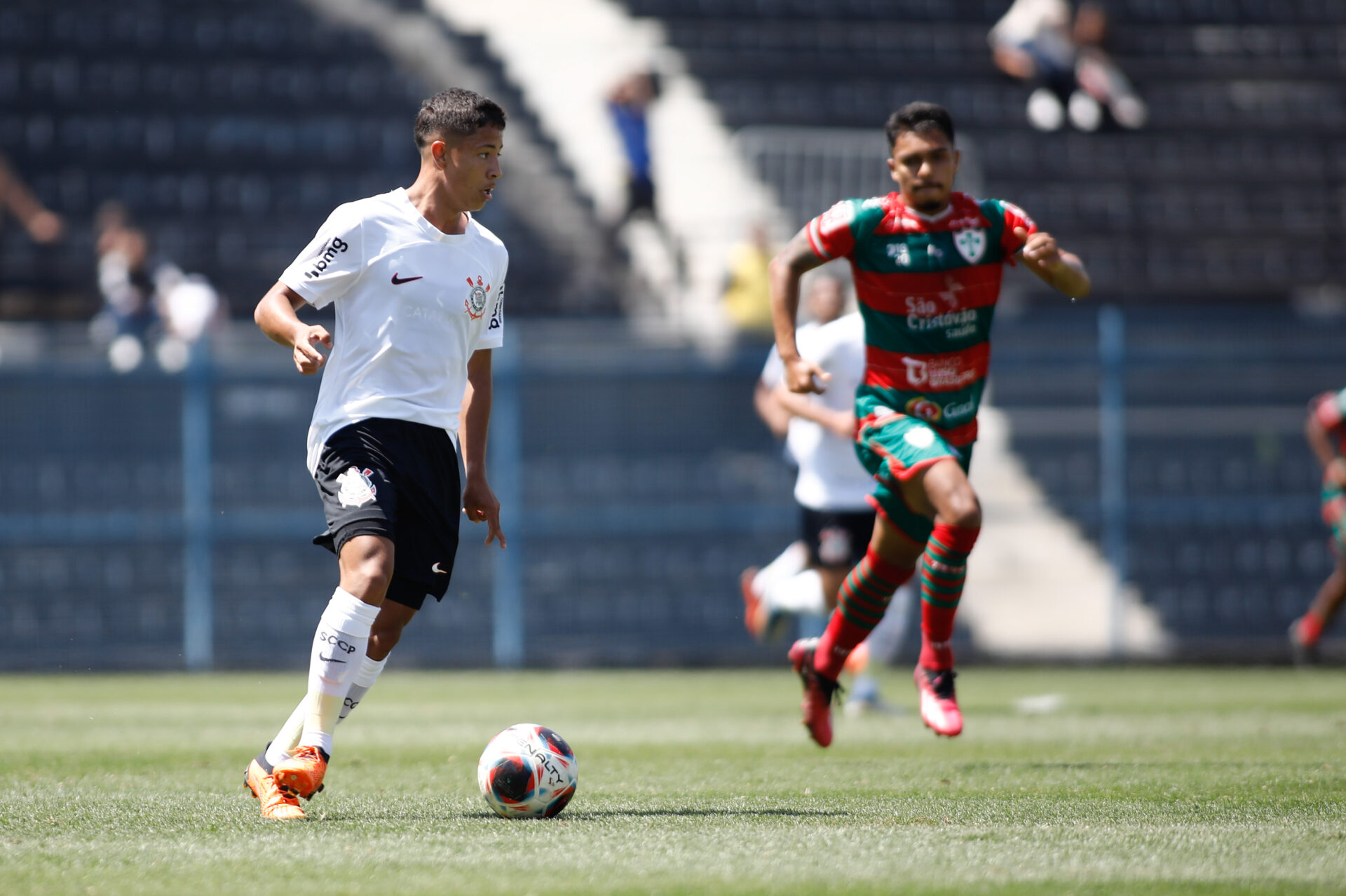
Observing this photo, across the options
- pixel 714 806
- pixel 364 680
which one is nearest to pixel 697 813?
pixel 714 806

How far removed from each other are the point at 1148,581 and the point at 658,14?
951cm

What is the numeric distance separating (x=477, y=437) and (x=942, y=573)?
1.88 metres

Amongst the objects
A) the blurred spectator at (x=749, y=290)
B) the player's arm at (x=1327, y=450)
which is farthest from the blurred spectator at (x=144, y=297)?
the player's arm at (x=1327, y=450)

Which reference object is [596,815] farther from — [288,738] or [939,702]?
[939,702]

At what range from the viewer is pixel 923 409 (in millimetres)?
6387

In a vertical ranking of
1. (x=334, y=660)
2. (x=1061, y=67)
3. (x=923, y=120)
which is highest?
(x=1061, y=67)

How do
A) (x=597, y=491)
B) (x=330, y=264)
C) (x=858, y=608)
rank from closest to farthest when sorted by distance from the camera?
(x=330, y=264)
(x=858, y=608)
(x=597, y=491)

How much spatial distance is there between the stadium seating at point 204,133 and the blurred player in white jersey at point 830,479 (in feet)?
24.3

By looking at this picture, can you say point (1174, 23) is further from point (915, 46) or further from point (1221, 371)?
point (1221, 371)

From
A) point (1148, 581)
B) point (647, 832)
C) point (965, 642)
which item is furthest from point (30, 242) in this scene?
point (647, 832)

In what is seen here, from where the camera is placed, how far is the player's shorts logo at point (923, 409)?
6383 millimetres

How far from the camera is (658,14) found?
2003cm

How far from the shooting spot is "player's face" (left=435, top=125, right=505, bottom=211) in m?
5.14

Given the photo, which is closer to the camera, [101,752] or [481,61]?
[101,752]
